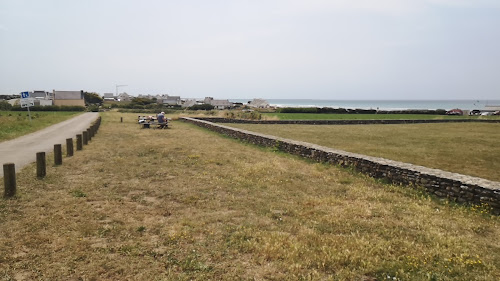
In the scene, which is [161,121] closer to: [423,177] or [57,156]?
[57,156]

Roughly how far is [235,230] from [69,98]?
317 feet

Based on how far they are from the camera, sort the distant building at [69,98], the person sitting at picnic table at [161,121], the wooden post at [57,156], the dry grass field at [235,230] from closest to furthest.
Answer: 1. the dry grass field at [235,230]
2. the wooden post at [57,156]
3. the person sitting at picnic table at [161,121]
4. the distant building at [69,98]

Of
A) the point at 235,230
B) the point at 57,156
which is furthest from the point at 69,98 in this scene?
the point at 235,230

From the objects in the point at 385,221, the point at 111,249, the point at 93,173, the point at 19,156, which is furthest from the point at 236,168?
the point at 19,156

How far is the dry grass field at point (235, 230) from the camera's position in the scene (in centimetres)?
431

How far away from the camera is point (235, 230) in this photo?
5.66 meters

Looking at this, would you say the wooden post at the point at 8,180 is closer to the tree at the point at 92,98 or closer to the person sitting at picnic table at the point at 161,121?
the person sitting at picnic table at the point at 161,121

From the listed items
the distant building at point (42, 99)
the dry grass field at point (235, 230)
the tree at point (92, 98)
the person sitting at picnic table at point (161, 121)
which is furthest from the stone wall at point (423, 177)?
the tree at point (92, 98)

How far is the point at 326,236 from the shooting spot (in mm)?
5359

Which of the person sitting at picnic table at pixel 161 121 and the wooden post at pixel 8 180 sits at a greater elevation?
the person sitting at picnic table at pixel 161 121

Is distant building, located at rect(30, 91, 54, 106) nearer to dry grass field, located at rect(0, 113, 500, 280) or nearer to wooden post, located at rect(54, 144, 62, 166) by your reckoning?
wooden post, located at rect(54, 144, 62, 166)

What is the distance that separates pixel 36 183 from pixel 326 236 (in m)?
7.55

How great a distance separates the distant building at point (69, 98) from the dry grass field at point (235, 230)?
290 feet

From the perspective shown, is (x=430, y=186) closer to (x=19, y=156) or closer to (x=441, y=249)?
(x=441, y=249)
